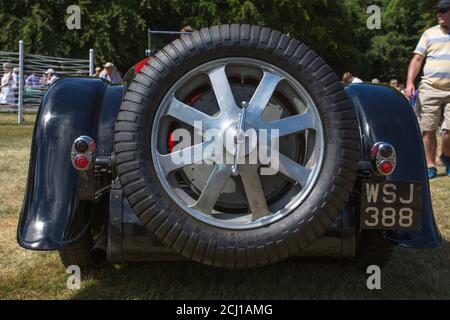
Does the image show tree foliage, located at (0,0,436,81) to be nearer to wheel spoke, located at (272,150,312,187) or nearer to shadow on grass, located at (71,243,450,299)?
shadow on grass, located at (71,243,450,299)

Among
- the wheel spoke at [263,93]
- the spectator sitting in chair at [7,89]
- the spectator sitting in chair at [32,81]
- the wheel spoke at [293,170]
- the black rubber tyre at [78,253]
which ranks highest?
the spectator sitting in chair at [32,81]

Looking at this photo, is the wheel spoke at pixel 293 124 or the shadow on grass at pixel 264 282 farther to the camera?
the shadow on grass at pixel 264 282

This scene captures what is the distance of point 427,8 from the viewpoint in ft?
86.7

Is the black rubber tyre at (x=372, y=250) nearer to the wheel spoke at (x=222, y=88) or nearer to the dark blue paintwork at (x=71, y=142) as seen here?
the dark blue paintwork at (x=71, y=142)

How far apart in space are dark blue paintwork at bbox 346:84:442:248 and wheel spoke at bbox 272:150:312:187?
53 centimetres

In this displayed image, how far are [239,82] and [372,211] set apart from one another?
88 centimetres

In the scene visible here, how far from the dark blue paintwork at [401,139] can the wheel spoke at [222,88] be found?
0.84 m

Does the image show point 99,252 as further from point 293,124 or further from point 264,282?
point 293,124

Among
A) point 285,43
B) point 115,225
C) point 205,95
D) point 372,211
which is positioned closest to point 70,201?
point 115,225

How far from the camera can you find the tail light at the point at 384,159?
2.47 m

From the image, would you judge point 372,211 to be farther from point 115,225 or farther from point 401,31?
point 401,31

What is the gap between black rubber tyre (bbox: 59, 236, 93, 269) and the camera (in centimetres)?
278

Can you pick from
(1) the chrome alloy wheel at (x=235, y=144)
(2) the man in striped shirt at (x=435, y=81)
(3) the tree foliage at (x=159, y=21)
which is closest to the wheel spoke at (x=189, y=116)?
(1) the chrome alloy wheel at (x=235, y=144)

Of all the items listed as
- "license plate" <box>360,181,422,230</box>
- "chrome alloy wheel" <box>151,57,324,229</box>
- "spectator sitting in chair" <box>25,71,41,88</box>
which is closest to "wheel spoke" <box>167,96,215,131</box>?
"chrome alloy wheel" <box>151,57,324,229</box>
